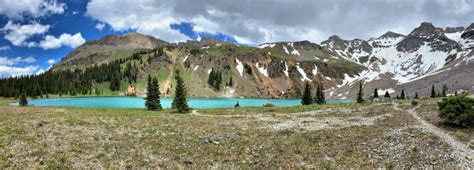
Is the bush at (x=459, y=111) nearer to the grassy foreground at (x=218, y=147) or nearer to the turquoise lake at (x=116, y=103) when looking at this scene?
the grassy foreground at (x=218, y=147)

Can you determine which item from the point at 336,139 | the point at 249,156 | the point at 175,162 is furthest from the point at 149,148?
the point at 336,139

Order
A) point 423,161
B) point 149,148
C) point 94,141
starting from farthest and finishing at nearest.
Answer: point 94,141
point 149,148
point 423,161

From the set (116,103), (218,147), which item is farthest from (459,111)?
(116,103)

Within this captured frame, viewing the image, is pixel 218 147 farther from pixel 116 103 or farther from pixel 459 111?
pixel 116 103

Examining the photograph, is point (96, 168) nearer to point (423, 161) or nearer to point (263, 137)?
point (263, 137)

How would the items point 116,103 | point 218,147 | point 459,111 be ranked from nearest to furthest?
point 218,147
point 459,111
point 116,103

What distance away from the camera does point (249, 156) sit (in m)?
22.8

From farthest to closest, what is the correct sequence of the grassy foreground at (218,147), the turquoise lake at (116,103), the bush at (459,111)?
the turquoise lake at (116,103) → the bush at (459,111) → the grassy foreground at (218,147)

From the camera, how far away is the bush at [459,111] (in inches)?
1226

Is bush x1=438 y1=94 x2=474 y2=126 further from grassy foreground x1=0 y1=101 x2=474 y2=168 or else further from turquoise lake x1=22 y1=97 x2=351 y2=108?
turquoise lake x1=22 y1=97 x2=351 y2=108

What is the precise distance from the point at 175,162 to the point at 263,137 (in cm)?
993

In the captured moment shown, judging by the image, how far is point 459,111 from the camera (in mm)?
32250

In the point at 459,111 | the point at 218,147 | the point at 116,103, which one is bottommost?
the point at 218,147

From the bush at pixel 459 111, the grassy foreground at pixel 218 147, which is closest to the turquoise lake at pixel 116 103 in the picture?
the grassy foreground at pixel 218 147
